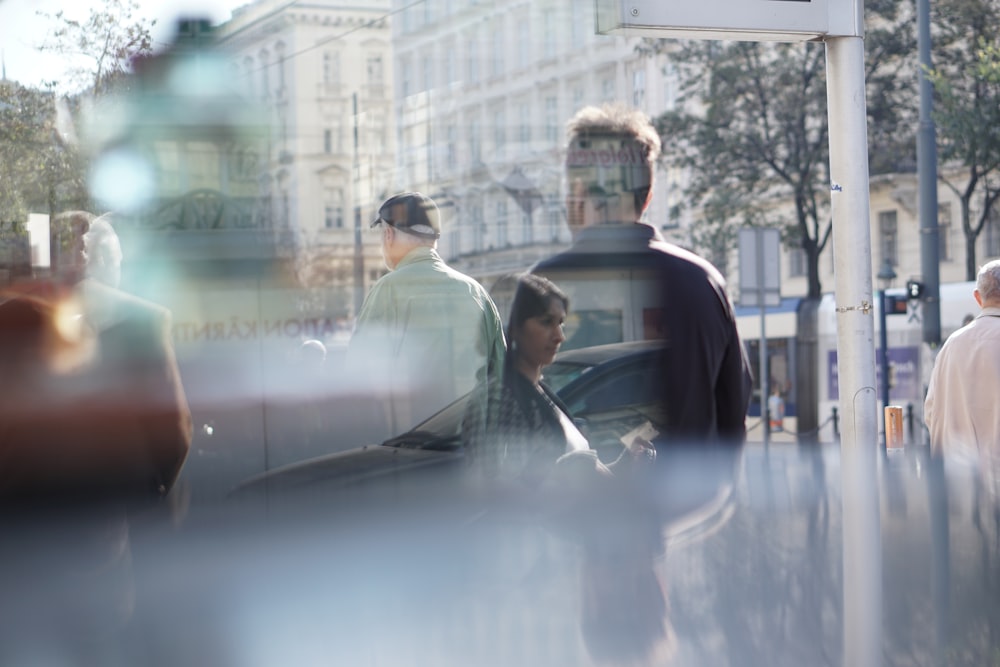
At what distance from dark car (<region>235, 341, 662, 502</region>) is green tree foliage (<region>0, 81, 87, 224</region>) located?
2.73 feet

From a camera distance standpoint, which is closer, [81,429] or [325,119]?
[81,429]

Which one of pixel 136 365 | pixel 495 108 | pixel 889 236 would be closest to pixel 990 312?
pixel 495 108

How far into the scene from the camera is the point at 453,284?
3514 mm

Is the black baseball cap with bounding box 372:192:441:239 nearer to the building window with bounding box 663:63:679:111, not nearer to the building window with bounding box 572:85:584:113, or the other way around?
the building window with bounding box 572:85:584:113

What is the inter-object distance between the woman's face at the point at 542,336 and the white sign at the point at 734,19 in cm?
80

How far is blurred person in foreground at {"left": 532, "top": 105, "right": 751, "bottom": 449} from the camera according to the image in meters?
3.94

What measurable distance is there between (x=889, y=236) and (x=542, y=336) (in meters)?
35.4

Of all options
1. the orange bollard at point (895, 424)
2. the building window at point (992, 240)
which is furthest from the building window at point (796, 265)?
the orange bollard at point (895, 424)

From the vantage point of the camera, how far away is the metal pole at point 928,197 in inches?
781

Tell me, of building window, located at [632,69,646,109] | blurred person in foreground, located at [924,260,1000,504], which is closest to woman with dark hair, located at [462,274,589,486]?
building window, located at [632,69,646,109]

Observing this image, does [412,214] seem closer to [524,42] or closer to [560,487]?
[524,42]

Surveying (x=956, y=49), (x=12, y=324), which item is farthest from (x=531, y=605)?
(x=956, y=49)

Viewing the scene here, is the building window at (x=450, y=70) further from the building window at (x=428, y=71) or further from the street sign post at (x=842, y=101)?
the street sign post at (x=842, y=101)

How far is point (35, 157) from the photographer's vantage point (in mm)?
3303
